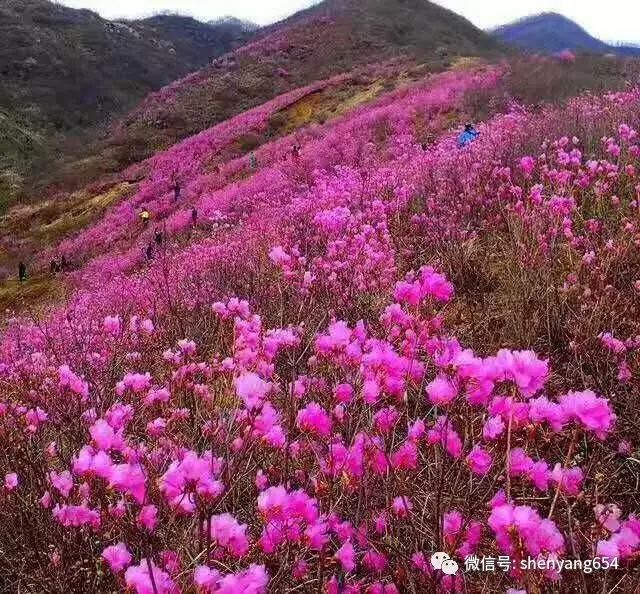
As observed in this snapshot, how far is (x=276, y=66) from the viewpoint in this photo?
3509 centimetres

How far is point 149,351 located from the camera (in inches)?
174

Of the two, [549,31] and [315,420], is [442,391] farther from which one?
[549,31]

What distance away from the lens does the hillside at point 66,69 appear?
40688mm

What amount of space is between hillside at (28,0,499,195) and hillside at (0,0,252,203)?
732 cm

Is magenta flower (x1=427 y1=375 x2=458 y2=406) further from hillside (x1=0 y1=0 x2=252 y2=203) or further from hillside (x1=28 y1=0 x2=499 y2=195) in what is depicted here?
hillside (x1=0 y1=0 x2=252 y2=203)

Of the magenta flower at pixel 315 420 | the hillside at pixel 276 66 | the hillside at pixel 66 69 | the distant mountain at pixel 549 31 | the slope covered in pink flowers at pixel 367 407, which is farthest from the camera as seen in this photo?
the distant mountain at pixel 549 31

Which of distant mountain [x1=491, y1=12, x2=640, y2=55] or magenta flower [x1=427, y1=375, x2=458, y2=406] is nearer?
magenta flower [x1=427, y1=375, x2=458, y2=406]

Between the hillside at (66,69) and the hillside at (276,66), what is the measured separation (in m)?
7.32

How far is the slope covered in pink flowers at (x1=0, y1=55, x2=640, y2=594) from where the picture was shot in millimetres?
1561

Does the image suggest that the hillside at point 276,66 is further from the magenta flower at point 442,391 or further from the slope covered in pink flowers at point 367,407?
the magenta flower at point 442,391

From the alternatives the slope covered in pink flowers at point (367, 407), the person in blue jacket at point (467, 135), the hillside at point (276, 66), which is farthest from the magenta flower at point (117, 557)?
the hillside at point (276, 66)

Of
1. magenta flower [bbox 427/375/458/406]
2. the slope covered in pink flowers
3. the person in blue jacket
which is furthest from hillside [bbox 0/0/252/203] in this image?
magenta flower [bbox 427/375/458/406]

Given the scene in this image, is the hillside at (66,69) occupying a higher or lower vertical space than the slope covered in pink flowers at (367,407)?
higher

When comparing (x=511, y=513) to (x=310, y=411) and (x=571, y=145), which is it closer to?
(x=310, y=411)
